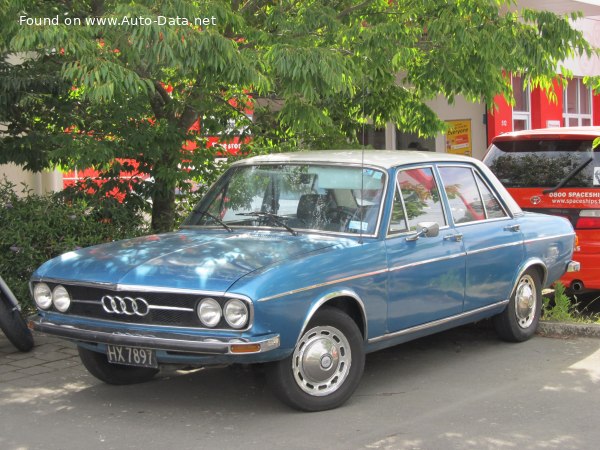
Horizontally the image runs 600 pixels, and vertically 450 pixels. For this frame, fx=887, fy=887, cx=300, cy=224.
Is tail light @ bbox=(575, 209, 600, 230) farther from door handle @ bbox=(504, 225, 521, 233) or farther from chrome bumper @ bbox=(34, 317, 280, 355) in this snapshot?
chrome bumper @ bbox=(34, 317, 280, 355)

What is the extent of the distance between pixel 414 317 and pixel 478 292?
91cm

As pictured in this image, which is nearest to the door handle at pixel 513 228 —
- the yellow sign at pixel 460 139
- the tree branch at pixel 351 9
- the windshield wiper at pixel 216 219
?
the windshield wiper at pixel 216 219

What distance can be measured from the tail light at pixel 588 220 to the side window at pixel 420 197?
2.52m

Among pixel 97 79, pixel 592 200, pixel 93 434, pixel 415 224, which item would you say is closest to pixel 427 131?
pixel 592 200

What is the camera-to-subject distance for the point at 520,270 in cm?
760

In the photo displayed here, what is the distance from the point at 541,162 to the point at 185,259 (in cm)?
482

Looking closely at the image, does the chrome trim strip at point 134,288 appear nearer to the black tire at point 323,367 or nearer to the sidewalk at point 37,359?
the black tire at point 323,367

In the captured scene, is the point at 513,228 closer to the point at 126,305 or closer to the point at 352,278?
Result: the point at 352,278

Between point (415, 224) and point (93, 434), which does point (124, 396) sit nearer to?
point (93, 434)

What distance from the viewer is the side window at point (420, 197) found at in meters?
6.63

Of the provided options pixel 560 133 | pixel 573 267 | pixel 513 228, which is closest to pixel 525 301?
pixel 513 228

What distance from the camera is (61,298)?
19.3ft

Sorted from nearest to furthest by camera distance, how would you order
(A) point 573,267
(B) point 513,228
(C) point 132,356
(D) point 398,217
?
(C) point 132,356 < (D) point 398,217 < (B) point 513,228 < (A) point 573,267

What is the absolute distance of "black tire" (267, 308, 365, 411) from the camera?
18.2 feet
